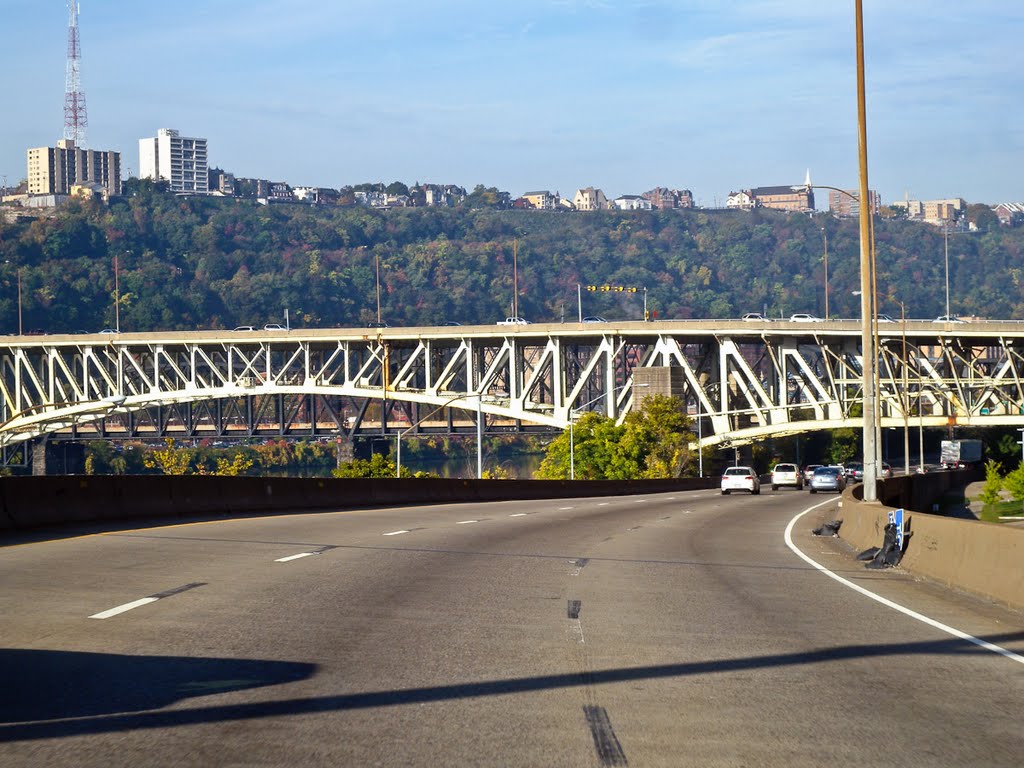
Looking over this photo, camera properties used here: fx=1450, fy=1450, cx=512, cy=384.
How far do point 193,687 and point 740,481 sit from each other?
56366 millimetres

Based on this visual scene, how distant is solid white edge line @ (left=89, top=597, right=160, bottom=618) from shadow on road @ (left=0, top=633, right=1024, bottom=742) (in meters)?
2.24

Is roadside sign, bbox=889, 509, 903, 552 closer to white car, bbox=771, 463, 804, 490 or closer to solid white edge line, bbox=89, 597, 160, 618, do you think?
solid white edge line, bbox=89, 597, 160, 618

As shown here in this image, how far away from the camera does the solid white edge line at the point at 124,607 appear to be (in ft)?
42.2

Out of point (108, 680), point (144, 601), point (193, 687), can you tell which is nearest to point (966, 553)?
point (144, 601)

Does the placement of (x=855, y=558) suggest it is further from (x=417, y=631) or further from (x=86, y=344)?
(x=86, y=344)

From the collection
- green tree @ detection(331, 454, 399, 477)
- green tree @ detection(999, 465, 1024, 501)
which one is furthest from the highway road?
green tree @ detection(331, 454, 399, 477)

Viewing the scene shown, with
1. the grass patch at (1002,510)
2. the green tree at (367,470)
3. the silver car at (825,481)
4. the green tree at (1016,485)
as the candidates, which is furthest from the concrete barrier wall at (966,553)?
the green tree at (367,470)

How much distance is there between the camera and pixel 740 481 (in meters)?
64.4

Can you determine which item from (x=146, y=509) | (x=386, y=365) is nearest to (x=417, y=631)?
(x=146, y=509)

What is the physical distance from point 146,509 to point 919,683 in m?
21.1

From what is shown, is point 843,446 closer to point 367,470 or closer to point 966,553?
point 367,470

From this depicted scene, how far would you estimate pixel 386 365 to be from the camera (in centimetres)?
11700

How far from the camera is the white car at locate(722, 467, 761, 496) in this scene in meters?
64.2

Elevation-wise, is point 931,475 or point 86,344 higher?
point 86,344
